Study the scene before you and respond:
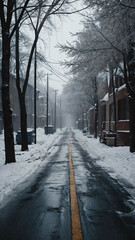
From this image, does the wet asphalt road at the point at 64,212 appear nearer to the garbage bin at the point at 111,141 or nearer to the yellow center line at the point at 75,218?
the yellow center line at the point at 75,218

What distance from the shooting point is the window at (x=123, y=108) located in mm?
19078

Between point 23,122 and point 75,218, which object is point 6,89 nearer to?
point 23,122

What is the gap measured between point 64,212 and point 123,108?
16.9m

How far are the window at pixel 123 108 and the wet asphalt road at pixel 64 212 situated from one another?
13.3m

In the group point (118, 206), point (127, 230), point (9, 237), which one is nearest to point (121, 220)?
point (127, 230)

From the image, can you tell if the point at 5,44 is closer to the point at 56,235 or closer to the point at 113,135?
the point at 56,235

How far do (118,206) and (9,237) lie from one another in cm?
235

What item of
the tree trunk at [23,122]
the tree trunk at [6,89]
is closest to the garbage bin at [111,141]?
the tree trunk at [23,122]

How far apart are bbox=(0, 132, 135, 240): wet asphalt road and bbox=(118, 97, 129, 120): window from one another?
1332 cm

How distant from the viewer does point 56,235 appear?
3.27 m

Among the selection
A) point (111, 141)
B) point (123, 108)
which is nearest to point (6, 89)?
point (111, 141)

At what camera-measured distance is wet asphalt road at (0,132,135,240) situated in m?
3.33

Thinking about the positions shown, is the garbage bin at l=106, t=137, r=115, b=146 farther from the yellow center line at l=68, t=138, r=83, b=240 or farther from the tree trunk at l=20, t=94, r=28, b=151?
the yellow center line at l=68, t=138, r=83, b=240

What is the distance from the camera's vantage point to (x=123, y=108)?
1992 centimetres
